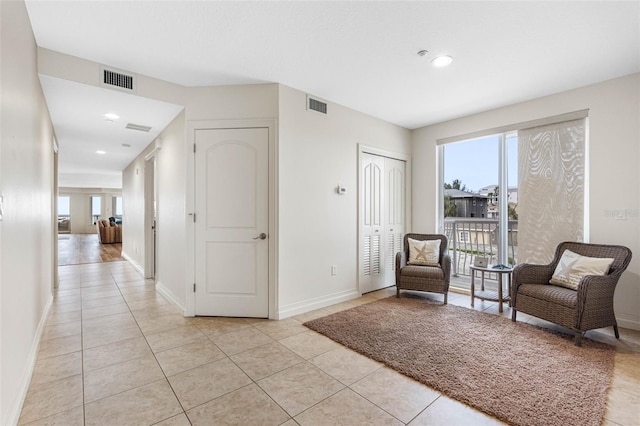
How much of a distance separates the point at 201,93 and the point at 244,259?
6.32 ft

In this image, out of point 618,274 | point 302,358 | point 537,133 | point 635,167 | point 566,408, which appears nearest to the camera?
point 566,408

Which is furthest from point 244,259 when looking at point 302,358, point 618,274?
point 618,274

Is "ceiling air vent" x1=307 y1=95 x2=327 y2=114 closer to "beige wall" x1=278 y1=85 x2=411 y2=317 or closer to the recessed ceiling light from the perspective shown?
"beige wall" x1=278 y1=85 x2=411 y2=317

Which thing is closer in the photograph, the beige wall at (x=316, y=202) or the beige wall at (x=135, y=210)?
the beige wall at (x=316, y=202)

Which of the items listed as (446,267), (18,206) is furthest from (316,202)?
(18,206)

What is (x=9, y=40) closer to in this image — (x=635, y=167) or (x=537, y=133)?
(x=537, y=133)

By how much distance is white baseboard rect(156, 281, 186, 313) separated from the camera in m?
3.66

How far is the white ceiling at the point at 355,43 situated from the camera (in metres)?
2.11

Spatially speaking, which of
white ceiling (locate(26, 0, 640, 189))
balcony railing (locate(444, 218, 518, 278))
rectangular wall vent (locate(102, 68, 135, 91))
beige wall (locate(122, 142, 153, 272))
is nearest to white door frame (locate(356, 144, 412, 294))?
balcony railing (locate(444, 218, 518, 278))

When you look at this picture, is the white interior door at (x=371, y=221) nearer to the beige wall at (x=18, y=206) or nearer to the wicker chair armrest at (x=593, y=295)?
the wicker chair armrest at (x=593, y=295)

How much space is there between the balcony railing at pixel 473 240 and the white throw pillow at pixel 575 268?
92 centimetres

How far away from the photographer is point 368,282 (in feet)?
14.4

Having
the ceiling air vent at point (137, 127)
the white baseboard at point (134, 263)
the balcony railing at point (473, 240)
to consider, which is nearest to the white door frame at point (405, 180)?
the balcony railing at point (473, 240)

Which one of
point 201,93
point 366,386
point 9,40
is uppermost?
point 201,93
